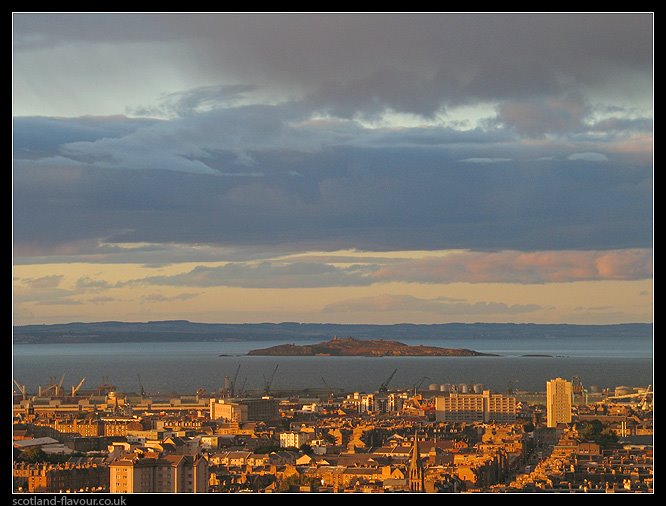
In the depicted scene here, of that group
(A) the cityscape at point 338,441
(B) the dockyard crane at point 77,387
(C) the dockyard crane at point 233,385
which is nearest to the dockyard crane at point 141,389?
(A) the cityscape at point 338,441

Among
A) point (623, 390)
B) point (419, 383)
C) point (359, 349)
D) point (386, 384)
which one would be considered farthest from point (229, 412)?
point (623, 390)

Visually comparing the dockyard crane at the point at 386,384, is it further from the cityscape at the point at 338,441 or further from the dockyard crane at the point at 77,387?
the dockyard crane at the point at 77,387

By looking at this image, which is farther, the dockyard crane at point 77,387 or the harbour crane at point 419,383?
the harbour crane at point 419,383

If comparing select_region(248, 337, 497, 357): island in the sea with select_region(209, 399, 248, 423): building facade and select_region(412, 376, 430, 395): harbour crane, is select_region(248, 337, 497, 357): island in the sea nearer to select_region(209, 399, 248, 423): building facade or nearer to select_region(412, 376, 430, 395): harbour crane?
select_region(412, 376, 430, 395): harbour crane

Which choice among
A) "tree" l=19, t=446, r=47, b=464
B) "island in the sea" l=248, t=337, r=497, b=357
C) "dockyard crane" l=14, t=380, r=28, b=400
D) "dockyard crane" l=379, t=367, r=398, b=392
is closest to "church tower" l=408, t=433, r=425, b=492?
"tree" l=19, t=446, r=47, b=464

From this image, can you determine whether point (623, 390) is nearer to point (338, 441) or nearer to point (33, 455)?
point (338, 441)
